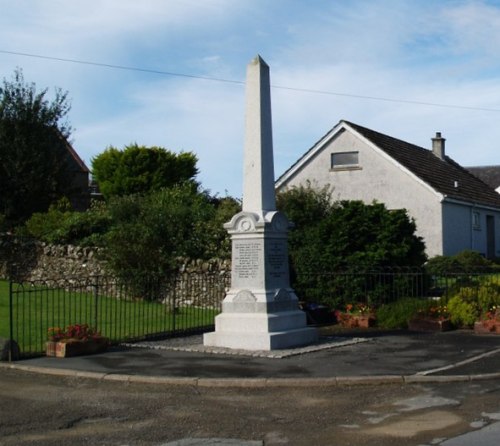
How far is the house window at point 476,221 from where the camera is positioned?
3195cm

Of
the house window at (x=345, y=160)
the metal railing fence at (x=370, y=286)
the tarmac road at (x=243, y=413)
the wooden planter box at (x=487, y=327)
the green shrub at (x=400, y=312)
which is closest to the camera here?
the tarmac road at (x=243, y=413)

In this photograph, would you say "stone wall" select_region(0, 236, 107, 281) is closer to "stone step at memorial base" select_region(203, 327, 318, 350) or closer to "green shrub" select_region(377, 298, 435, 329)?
"green shrub" select_region(377, 298, 435, 329)

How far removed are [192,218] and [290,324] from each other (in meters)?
10.2

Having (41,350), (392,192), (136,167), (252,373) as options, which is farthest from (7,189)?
(252,373)

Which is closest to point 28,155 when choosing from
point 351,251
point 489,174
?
point 351,251

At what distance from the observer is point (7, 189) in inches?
1206

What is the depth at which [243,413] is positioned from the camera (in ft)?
27.6

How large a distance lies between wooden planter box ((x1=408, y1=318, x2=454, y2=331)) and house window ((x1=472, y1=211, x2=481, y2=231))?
1667 cm

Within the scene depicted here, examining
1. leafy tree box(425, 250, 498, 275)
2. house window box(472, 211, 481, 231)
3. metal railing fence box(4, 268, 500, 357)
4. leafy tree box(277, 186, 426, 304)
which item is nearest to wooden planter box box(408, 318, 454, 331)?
metal railing fence box(4, 268, 500, 357)

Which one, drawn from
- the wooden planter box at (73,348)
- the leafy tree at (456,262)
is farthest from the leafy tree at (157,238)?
the leafy tree at (456,262)

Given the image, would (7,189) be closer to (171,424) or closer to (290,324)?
(290,324)

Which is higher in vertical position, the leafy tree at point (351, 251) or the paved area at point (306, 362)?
the leafy tree at point (351, 251)

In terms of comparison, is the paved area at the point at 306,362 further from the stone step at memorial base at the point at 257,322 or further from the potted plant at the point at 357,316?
the potted plant at the point at 357,316

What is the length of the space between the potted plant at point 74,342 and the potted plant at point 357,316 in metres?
6.20
